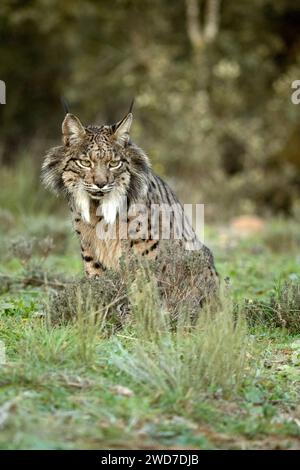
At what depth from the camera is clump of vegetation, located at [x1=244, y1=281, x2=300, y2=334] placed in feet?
21.2

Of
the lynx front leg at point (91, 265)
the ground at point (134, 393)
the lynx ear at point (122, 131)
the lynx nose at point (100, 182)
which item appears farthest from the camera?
the lynx front leg at point (91, 265)

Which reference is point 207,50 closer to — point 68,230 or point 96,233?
point 68,230

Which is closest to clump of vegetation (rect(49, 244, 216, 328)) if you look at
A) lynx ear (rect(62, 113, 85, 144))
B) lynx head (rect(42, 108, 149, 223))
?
lynx head (rect(42, 108, 149, 223))

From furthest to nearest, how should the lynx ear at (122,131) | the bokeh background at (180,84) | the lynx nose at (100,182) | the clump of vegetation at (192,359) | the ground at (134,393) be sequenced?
the bokeh background at (180,84)
the lynx ear at (122,131)
the lynx nose at (100,182)
the clump of vegetation at (192,359)
the ground at (134,393)

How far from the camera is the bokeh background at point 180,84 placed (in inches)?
703

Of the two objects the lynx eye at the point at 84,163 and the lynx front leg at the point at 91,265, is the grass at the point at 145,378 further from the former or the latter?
the lynx eye at the point at 84,163

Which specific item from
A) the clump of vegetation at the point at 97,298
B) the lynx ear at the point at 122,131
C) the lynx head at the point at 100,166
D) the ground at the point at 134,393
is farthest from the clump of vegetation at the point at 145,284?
the lynx ear at the point at 122,131

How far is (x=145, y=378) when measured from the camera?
4.84m

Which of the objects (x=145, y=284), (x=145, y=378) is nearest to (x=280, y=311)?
(x=145, y=284)

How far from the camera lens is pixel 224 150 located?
1911cm

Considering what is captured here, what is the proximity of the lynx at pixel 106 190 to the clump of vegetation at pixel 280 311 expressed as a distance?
51cm

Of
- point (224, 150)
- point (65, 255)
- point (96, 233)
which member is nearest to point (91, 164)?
point (96, 233)

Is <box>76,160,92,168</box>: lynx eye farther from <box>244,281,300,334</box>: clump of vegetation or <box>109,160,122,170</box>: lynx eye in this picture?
<box>244,281,300,334</box>: clump of vegetation
